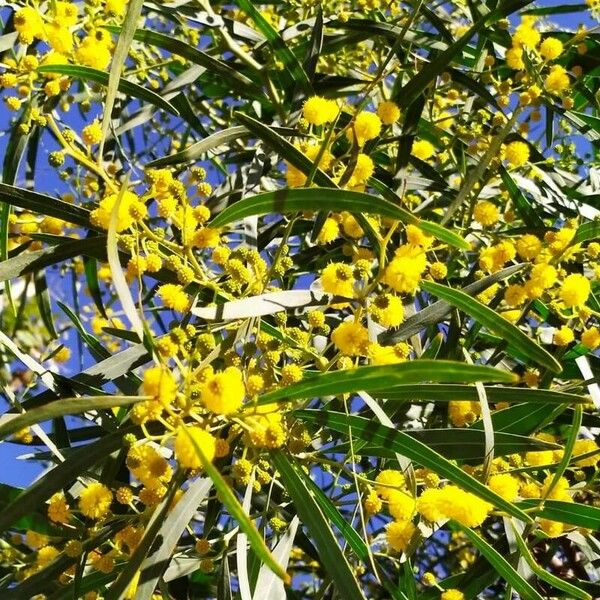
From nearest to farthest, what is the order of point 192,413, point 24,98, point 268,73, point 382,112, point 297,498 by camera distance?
1. point 192,413
2. point 297,498
3. point 382,112
4. point 24,98
5. point 268,73

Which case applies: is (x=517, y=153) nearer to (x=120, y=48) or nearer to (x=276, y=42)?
(x=276, y=42)

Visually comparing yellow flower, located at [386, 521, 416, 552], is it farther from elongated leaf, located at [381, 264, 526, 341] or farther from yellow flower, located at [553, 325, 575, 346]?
yellow flower, located at [553, 325, 575, 346]

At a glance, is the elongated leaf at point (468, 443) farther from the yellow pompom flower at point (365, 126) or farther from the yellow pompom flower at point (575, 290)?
the yellow pompom flower at point (365, 126)

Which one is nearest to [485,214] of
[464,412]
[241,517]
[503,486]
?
[464,412]

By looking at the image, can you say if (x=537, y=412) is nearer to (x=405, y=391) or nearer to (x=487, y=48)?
(x=405, y=391)

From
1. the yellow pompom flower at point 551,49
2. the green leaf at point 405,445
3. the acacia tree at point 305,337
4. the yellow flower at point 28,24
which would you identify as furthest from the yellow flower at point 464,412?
the yellow flower at point 28,24

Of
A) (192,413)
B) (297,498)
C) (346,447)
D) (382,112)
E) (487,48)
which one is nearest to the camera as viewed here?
(192,413)

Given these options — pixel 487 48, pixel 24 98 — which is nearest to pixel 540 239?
pixel 487 48

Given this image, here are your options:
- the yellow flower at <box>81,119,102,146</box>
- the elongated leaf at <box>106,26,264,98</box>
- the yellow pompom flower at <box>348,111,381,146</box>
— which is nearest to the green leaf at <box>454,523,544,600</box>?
the yellow pompom flower at <box>348,111,381,146</box>
